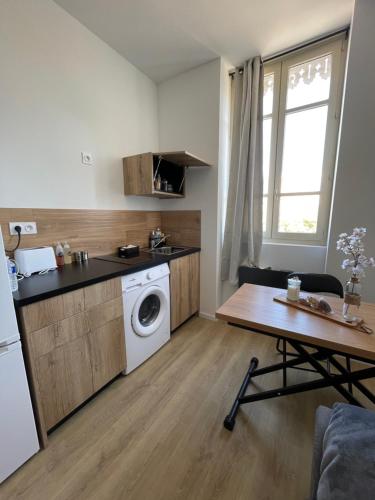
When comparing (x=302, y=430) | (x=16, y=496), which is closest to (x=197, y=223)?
(x=302, y=430)

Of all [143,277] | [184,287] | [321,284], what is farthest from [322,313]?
[184,287]

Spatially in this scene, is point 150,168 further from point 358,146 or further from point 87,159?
point 358,146

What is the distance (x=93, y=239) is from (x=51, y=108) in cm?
111

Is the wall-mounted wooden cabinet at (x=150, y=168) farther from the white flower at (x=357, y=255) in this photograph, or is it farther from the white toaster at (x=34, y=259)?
the white flower at (x=357, y=255)

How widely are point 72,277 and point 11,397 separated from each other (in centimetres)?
68

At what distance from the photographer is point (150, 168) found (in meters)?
2.14

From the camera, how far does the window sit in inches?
83.4

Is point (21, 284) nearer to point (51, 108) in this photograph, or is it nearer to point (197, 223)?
point (51, 108)

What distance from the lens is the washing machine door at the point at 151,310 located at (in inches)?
73.8

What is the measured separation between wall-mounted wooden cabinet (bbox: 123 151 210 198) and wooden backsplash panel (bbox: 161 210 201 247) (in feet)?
0.88

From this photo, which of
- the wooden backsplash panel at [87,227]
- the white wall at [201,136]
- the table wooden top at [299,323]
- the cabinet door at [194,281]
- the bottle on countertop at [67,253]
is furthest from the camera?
the cabinet door at [194,281]

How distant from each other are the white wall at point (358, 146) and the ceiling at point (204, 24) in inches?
10.9

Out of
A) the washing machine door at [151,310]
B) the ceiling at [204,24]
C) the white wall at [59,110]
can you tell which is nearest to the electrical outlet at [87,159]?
the white wall at [59,110]

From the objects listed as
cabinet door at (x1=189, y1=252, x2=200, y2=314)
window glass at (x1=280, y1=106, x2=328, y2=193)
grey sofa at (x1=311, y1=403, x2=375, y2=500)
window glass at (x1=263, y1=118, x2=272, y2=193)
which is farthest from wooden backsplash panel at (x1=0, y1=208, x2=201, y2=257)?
grey sofa at (x1=311, y1=403, x2=375, y2=500)
